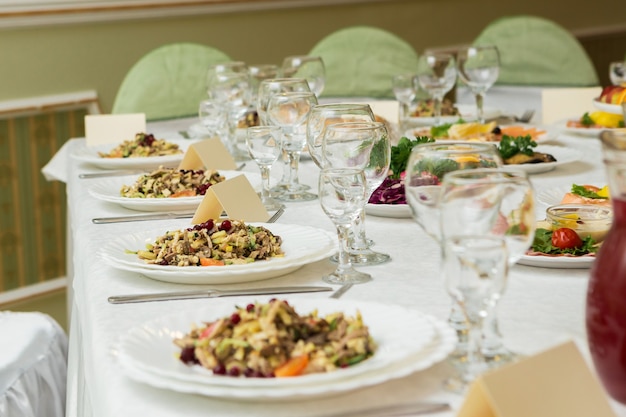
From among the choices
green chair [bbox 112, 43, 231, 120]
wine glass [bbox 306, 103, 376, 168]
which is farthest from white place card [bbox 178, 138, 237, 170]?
green chair [bbox 112, 43, 231, 120]

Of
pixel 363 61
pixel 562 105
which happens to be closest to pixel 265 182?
pixel 562 105

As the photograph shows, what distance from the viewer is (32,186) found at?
151 inches

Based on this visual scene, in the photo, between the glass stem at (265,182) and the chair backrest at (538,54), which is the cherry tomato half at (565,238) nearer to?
the glass stem at (265,182)

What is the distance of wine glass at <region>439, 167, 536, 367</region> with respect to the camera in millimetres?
927

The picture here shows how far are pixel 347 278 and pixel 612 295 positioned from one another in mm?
477

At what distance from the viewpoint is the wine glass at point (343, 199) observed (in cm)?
126

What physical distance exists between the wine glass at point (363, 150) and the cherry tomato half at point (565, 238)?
9.3 inches

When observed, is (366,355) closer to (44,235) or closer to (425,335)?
(425,335)

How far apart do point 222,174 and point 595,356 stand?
1.20 metres

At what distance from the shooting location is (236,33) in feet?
14.3

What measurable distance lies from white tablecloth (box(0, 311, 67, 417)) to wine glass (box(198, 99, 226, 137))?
0.61m

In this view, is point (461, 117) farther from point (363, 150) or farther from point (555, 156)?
point (363, 150)

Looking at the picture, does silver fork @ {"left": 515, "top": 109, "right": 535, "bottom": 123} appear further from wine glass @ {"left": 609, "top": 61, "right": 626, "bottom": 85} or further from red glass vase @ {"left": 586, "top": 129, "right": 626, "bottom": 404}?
red glass vase @ {"left": 586, "top": 129, "right": 626, "bottom": 404}

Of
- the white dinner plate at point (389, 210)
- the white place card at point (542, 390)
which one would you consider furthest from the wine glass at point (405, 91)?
the white place card at point (542, 390)
